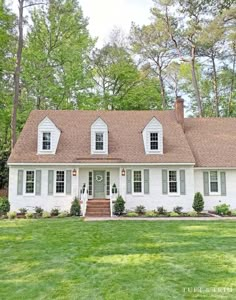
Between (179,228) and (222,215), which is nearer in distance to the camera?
(179,228)

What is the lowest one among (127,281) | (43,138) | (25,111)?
(127,281)

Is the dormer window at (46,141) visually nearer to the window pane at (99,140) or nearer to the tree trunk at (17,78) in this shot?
the window pane at (99,140)

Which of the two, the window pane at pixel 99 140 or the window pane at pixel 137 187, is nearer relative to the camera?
the window pane at pixel 137 187

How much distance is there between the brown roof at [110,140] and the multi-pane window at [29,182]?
798 millimetres

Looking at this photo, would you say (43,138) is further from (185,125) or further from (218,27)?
(218,27)

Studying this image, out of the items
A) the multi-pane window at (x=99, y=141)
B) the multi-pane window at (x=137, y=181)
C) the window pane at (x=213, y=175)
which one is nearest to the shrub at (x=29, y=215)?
the multi-pane window at (x=99, y=141)

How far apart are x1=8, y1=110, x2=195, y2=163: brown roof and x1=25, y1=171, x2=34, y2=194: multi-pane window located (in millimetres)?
798

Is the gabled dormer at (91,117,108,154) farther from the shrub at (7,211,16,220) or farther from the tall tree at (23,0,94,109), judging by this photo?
the tall tree at (23,0,94,109)

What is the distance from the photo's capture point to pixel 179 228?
1243cm

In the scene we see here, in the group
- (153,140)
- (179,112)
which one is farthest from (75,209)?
(179,112)

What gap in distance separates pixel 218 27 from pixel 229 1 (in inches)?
554

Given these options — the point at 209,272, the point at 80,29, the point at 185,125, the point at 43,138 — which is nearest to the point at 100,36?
the point at 80,29

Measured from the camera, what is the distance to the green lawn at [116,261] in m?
5.71

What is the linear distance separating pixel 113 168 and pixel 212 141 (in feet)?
22.4
